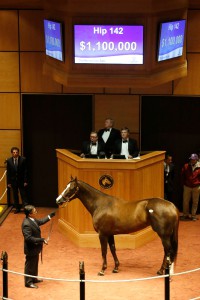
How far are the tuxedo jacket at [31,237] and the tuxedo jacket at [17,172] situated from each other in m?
4.28

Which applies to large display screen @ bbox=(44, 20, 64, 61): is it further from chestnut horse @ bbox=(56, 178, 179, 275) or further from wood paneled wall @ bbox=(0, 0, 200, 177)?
chestnut horse @ bbox=(56, 178, 179, 275)

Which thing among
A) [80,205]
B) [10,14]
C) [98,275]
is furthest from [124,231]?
[10,14]

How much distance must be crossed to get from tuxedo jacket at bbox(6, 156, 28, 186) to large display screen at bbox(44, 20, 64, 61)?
8.06 ft

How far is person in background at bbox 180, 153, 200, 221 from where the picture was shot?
1520cm

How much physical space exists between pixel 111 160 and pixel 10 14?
440 cm

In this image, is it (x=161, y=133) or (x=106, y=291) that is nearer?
(x=106, y=291)

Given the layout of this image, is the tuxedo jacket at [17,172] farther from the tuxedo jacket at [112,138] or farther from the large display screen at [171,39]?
the large display screen at [171,39]

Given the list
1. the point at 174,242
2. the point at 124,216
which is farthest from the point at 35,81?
the point at 174,242

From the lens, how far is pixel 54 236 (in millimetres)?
14500

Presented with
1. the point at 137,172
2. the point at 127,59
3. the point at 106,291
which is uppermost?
the point at 127,59

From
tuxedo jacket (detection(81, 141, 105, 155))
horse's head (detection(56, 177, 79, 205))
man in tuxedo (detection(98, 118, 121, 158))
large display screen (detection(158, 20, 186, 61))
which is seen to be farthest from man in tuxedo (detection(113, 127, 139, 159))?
horse's head (detection(56, 177, 79, 205))

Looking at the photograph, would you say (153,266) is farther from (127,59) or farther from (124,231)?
(127,59)

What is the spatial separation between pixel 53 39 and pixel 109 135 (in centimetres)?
233

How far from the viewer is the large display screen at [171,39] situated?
45.1ft
